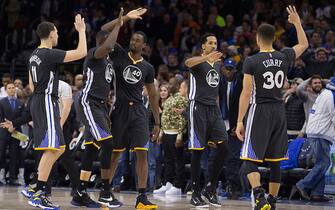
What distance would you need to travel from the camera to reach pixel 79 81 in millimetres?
18094

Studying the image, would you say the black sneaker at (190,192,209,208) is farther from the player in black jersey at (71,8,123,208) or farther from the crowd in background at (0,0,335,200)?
the crowd in background at (0,0,335,200)

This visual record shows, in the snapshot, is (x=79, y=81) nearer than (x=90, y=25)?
Yes

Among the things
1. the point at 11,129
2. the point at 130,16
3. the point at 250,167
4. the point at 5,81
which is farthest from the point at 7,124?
the point at 250,167

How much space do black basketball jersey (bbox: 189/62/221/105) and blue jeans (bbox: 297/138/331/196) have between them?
2476 millimetres

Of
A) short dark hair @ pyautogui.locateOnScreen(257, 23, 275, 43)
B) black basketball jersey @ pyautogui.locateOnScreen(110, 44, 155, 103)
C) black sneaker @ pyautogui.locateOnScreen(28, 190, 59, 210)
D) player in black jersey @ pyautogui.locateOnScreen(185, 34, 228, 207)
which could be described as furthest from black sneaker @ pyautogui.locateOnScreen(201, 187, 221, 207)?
short dark hair @ pyautogui.locateOnScreen(257, 23, 275, 43)

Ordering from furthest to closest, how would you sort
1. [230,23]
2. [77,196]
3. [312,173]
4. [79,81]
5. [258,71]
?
[230,23] < [79,81] < [312,173] < [77,196] < [258,71]

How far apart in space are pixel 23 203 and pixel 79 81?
18.1 feet

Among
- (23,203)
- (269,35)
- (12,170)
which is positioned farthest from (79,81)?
(269,35)

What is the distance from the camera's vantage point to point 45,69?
11.7 metres

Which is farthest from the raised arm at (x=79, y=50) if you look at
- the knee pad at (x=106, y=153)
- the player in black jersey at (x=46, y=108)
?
the knee pad at (x=106, y=153)

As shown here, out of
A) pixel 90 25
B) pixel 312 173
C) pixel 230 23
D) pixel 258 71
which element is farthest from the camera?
pixel 90 25

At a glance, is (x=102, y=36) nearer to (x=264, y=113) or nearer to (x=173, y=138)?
(x=264, y=113)

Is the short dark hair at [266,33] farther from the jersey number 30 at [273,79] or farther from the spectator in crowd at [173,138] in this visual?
the spectator in crowd at [173,138]

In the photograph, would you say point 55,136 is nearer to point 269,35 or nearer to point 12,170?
point 269,35
